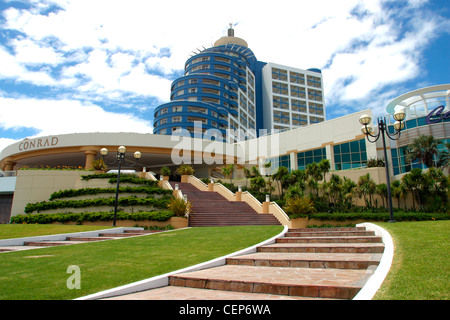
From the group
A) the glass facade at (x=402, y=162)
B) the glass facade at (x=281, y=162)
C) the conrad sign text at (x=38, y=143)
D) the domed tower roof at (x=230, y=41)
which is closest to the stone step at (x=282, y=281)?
the glass facade at (x=402, y=162)

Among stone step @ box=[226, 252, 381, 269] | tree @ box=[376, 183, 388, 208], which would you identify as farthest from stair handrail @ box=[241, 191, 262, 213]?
stone step @ box=[226, 252, 381, 269]

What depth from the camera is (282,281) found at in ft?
16.4

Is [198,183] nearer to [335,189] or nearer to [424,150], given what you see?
[335,189]

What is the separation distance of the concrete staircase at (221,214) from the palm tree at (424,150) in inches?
745

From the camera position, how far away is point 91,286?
5.14 metres

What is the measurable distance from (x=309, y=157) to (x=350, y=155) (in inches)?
208

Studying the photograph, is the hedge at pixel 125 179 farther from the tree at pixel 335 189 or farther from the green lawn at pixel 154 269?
the green lawn at pixel 154 269

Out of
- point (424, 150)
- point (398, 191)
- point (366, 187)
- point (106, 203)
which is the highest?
point (424, 150)

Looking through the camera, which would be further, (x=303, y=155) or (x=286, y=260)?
(x=303, y=155)

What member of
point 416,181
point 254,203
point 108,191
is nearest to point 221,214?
point 254,203

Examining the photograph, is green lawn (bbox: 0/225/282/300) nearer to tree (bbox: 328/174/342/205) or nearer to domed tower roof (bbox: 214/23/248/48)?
tree (bbox: 328/174/342/205)
